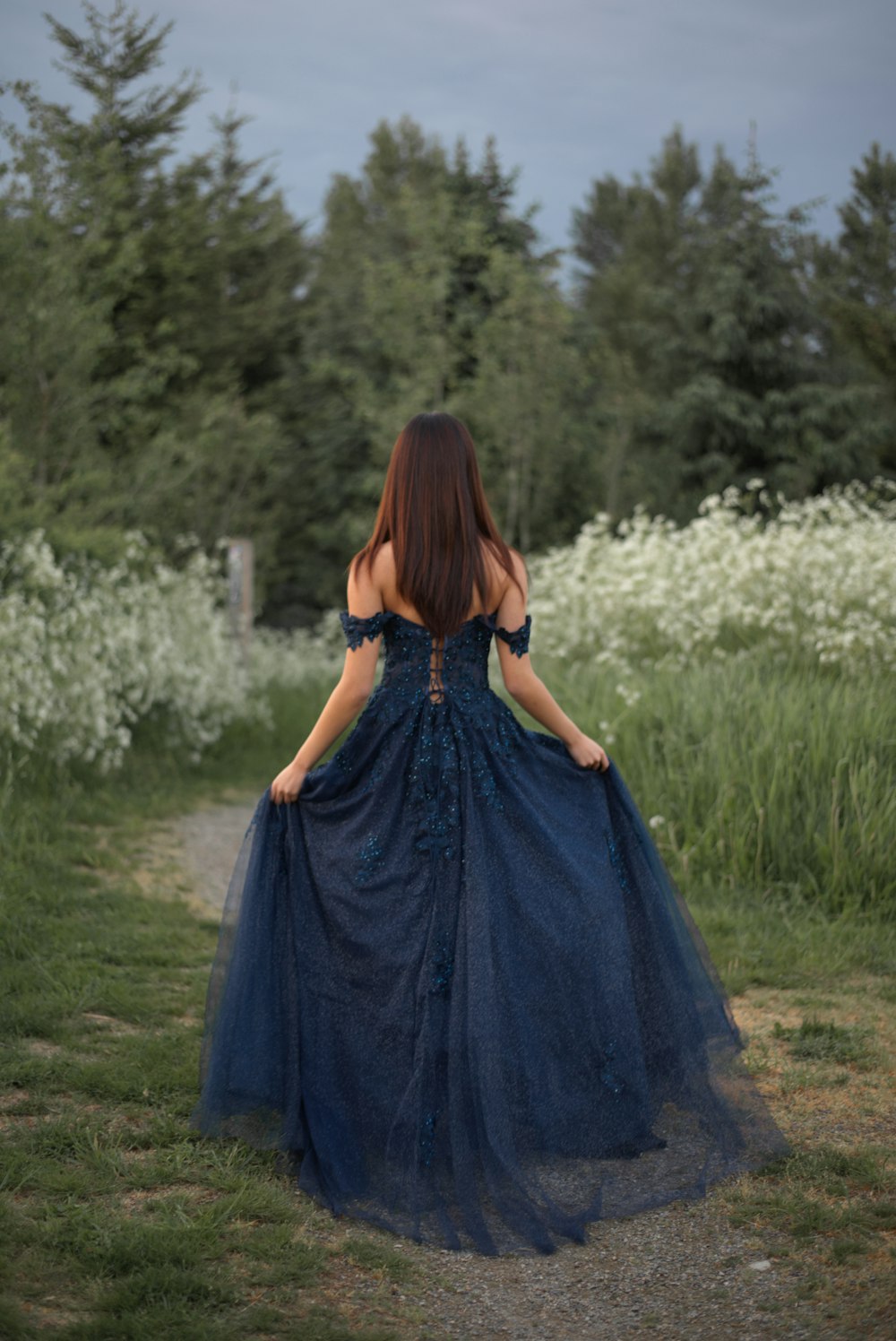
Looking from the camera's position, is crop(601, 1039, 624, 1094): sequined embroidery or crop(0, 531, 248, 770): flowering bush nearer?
crop(601, 1039, 624, 1094): sequined embroidery

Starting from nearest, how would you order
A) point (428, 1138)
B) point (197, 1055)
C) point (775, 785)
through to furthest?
point (428, 1138)
point (197, 1055)
point (775, 785)

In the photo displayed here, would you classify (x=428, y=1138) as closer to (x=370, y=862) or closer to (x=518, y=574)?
(x=370, y=862)

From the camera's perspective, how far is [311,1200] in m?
3.01

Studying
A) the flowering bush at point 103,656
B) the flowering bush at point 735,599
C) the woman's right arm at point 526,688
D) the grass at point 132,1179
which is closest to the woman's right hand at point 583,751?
the woman's right arm at point 526,688

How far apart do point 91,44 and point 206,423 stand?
15.1ft

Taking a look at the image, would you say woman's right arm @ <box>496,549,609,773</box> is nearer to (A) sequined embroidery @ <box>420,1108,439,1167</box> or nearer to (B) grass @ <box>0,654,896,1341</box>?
(A) sequined embroidery @ <box>420,1108,439,1167</box>

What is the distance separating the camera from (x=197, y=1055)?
3.89 meters

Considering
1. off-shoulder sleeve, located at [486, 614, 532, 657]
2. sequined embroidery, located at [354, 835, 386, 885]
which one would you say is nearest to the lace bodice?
off-shoulder sleeve, located at [486, 614, 532, 657]

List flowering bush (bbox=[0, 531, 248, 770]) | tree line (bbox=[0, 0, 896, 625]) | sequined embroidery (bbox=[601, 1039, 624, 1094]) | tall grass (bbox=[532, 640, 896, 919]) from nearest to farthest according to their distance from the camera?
sequined embroidery (bbox=[601, 1039, 624, 1094]) → tall grass (bbox=[532, 640, 896, 919]) → flowering bush (bbox=[0, 531, 248, 770]) → tree line (bbox=[0, 0, 896, 625])

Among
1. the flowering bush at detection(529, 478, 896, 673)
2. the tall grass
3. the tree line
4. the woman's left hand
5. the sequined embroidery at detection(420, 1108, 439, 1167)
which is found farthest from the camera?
the tree line

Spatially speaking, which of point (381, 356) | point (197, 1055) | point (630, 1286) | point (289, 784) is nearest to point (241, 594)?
point (197, 1055)

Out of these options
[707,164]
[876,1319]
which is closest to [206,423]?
[876,1319]

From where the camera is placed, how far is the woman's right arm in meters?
3.31

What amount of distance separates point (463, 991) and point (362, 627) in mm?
934
